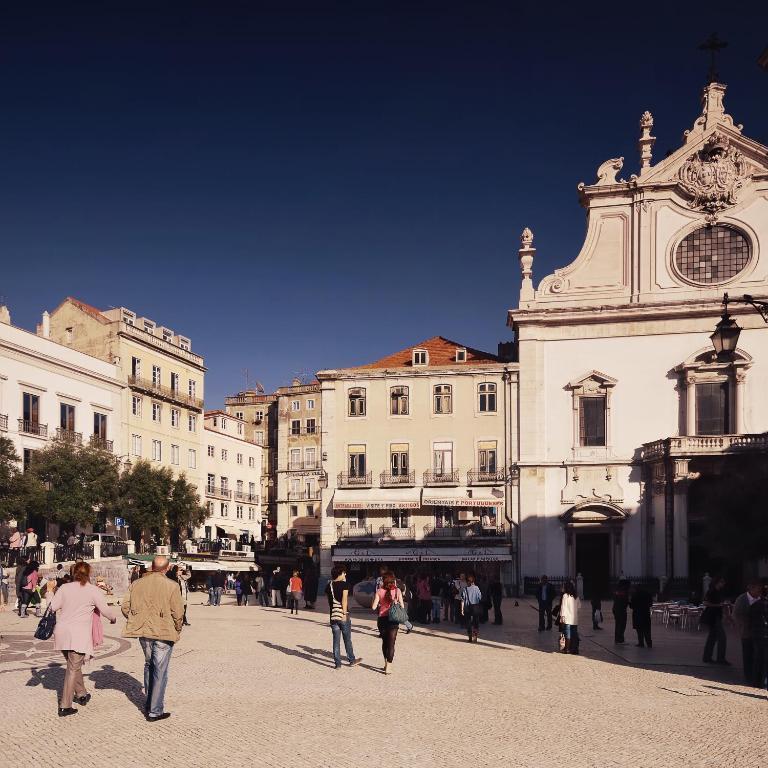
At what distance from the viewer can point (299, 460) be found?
220ft

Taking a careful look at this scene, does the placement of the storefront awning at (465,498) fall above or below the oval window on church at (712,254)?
below

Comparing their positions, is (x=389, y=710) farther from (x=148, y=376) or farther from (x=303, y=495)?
(x=303, y=495)

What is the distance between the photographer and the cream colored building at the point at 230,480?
61.2 metres

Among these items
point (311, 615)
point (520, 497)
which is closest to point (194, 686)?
point (311, 615)

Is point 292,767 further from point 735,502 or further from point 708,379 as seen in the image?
point 708,379

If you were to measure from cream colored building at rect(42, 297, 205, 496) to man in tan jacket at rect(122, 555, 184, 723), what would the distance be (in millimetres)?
42481

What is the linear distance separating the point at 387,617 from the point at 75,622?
568 cm

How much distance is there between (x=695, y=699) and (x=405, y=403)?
3291cm

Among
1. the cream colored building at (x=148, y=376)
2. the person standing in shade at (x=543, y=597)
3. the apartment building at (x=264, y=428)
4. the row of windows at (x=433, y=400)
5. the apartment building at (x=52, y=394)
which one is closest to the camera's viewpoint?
the person standing in shade at (x=543, y=597)

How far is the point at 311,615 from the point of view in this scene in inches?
1159

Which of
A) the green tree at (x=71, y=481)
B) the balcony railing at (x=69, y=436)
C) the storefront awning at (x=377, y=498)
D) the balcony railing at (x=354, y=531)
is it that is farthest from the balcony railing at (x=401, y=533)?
the balcony railing at (x=69, y=436)

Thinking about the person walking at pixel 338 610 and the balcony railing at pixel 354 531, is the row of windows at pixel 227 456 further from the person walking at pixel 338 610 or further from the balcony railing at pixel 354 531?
the person walking at pixel 338 610

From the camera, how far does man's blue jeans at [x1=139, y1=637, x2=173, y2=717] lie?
10203 mm

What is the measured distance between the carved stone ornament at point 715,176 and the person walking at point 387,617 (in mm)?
32887
